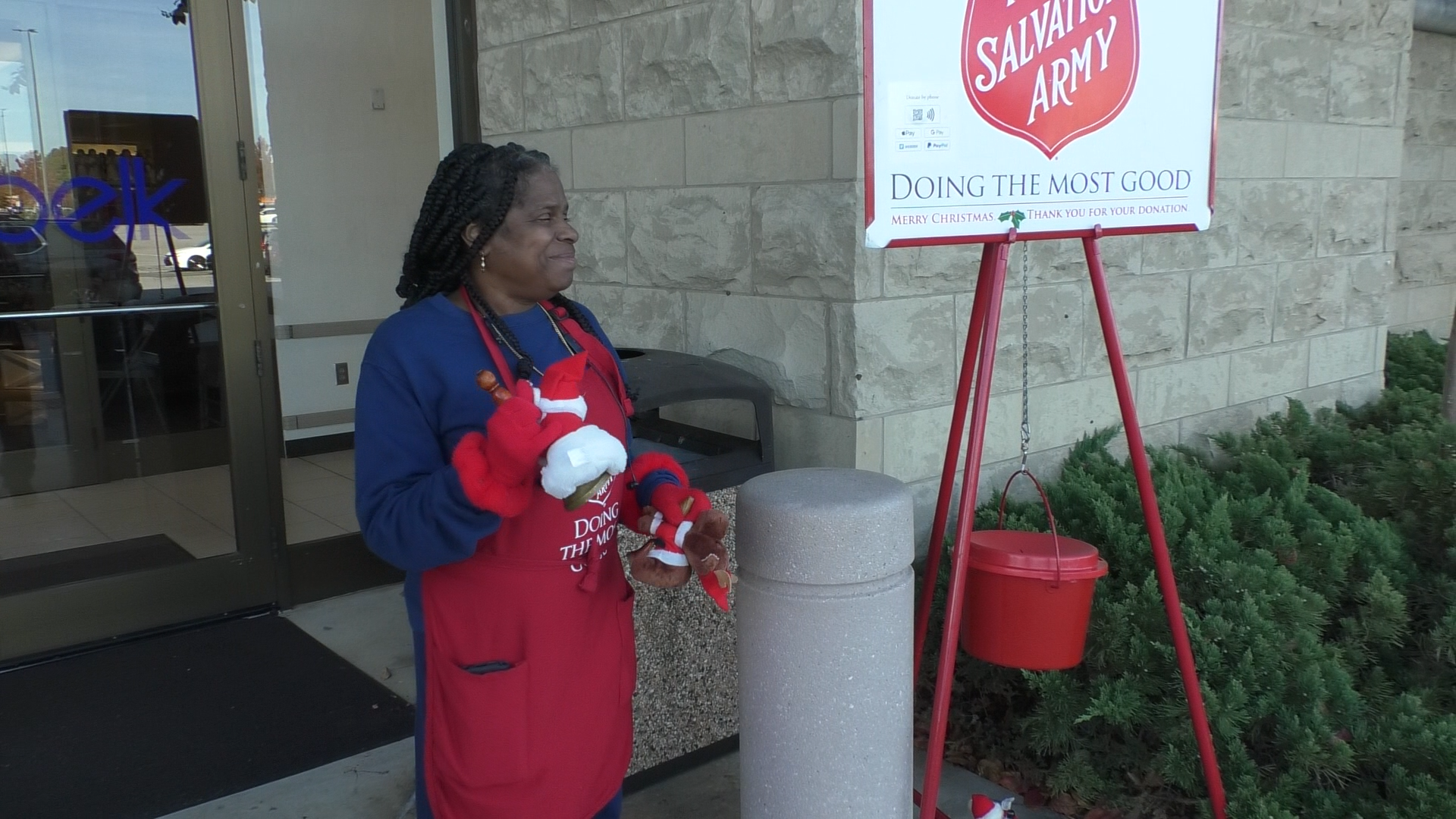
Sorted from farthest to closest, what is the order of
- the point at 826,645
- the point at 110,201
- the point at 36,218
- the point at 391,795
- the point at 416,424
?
the point at 110,201
the point at 36,218
the point at 391,795
the point at 826,645
the point at 416,424

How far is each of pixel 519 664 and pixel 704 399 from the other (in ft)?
5.32

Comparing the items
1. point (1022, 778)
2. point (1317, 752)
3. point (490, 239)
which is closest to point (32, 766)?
point (490, 239)

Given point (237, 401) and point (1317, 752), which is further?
point (237, 401)

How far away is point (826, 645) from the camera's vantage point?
7.76 ft

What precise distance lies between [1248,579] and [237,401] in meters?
3.88

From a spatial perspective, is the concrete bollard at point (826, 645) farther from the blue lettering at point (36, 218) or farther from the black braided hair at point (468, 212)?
the blue lettering at point (36, 218)

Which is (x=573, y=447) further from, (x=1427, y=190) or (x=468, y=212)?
(x=1427, y=190)

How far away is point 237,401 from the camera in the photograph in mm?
4578

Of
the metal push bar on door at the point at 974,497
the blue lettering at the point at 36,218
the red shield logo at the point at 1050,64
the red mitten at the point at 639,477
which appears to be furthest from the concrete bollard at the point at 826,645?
the blue lettering at the point at 36,218

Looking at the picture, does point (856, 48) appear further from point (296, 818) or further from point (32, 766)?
point (32, 766)

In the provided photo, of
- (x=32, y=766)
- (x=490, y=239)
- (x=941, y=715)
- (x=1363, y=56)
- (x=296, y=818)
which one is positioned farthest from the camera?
(x=1363, y=56)

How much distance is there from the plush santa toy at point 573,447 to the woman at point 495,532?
0.06m

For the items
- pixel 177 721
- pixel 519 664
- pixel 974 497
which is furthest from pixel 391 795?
pixel 974 497

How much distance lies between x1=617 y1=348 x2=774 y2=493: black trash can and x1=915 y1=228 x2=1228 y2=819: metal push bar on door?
0.75m
